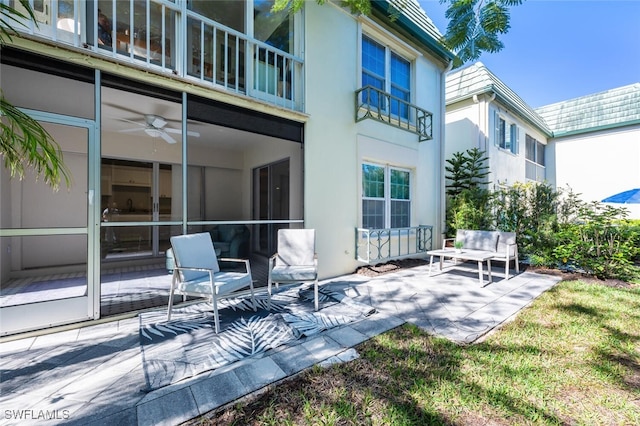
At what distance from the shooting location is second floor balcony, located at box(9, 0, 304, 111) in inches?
118

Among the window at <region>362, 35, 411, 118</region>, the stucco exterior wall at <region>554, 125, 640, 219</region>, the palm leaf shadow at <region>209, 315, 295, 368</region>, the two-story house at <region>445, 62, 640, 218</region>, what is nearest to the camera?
the palm leaf shadow at <region>209, 315, 295, 368</region>

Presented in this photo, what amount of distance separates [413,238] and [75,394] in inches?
263

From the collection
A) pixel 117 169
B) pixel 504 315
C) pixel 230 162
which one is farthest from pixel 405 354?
pixel 117 169

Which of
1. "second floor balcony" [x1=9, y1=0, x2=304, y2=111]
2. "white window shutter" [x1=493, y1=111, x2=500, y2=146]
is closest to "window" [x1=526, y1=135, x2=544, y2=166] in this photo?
"white window shutter" [x1=493, y1=111, x2=500, y2=146]

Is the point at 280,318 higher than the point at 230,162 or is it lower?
lower

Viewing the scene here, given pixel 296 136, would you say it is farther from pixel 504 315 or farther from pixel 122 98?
pixel 504 315

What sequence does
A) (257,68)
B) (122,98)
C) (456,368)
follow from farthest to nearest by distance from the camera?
(257,68) → (122,98) → (456,368)

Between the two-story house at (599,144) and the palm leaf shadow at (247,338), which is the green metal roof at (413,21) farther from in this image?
the two-story house at (599,144)

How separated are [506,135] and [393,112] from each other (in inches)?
248

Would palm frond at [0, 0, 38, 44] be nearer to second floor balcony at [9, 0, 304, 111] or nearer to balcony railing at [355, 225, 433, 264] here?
→ second floor balcony at [9, 0, 304, 111]

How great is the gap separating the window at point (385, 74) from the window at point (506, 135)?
15.7 feet

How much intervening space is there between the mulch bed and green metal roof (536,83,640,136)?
36.3 feet

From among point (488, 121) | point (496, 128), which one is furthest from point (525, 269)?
point (496, 128)

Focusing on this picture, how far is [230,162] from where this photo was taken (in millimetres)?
7426
